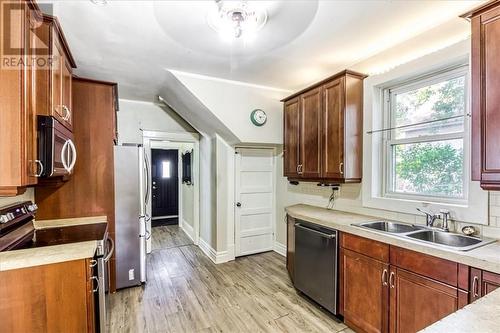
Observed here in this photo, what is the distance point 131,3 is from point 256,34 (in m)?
1.02

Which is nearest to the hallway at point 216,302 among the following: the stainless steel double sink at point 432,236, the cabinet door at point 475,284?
the stainless steel double sink at point 432,236

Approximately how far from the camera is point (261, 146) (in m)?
4.22

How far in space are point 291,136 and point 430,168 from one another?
1.69 metres

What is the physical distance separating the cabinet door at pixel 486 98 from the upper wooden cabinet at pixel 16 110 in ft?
9.19

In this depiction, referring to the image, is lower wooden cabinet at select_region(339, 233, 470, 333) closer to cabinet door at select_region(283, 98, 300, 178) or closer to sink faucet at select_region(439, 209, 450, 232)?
sink faucet at select_region(439, 209, 450, 232)

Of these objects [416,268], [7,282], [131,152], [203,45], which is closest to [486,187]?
[416,268]

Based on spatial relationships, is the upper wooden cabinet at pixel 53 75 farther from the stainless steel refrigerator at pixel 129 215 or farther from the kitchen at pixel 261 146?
the stainless steel refrigerator at pixel 129 215

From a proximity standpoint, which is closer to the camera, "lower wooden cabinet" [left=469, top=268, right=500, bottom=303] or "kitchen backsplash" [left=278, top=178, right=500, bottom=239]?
"lower wooden cabinet" [left=469, top=268, right=500, bottom=303]

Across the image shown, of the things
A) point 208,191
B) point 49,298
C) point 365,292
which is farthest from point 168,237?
point 365,292

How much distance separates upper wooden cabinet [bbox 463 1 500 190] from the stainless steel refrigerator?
3230 mm

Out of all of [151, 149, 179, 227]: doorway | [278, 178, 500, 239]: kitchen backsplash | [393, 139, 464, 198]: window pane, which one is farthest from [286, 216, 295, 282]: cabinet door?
[151, 149, 179, 227]: doorway

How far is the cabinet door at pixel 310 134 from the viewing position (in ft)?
10.0

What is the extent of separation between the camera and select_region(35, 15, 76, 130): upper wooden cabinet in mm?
1661

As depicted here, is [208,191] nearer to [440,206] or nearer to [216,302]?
[216,302]
